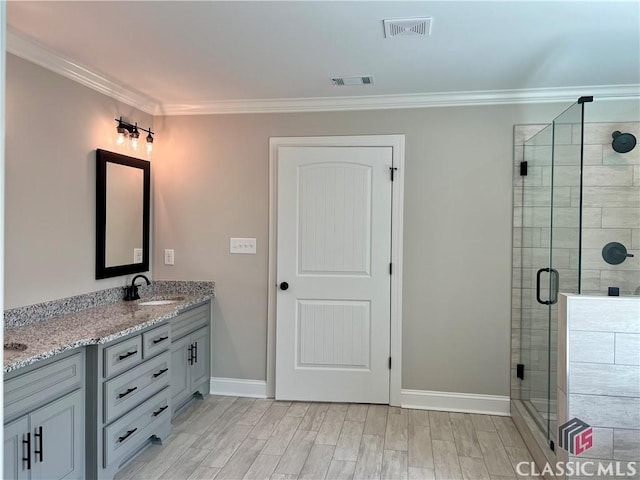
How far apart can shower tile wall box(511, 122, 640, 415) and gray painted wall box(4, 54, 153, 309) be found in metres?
2.93

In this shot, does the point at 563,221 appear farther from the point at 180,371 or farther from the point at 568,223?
the point at 180,371

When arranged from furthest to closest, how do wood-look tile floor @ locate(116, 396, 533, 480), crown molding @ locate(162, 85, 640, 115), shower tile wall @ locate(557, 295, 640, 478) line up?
crown molding @ locate(162, 85, 640, 115) → wood-look tile floor @ locate(116, 396, 533, 480) → shower tile wall @ locate(557, 295, 640, 478)

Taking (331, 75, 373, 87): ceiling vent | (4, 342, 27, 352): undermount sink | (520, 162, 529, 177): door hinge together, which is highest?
(331, 75, 373, 87): ceiling vent

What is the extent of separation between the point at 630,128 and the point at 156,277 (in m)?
3.62

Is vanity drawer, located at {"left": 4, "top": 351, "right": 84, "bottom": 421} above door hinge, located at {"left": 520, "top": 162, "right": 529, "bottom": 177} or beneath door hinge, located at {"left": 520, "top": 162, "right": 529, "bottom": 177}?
beneath

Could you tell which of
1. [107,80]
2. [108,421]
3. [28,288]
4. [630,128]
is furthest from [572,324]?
[107,80]

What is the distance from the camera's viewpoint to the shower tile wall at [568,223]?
2.53m

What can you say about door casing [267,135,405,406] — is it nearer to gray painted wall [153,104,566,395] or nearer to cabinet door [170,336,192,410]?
gray painted wall [153,104,566,395]

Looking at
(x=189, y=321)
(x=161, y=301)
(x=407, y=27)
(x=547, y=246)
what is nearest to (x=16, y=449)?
(x=189, y=321)

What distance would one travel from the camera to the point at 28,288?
2559 mm

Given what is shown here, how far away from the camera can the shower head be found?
2826 mm

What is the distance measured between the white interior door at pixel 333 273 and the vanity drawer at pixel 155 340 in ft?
3.17

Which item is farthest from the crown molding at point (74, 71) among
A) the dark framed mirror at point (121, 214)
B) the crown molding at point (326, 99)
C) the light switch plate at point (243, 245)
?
the light switch plate at point (243, 245)

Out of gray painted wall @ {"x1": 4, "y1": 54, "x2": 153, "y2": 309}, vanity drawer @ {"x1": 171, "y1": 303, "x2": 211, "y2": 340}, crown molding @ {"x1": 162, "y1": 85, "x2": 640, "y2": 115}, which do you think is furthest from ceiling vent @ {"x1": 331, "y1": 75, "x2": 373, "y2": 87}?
vanity drawer @ {"x1": 171, "y1": 303, "x2": 211, "y2": 340}
